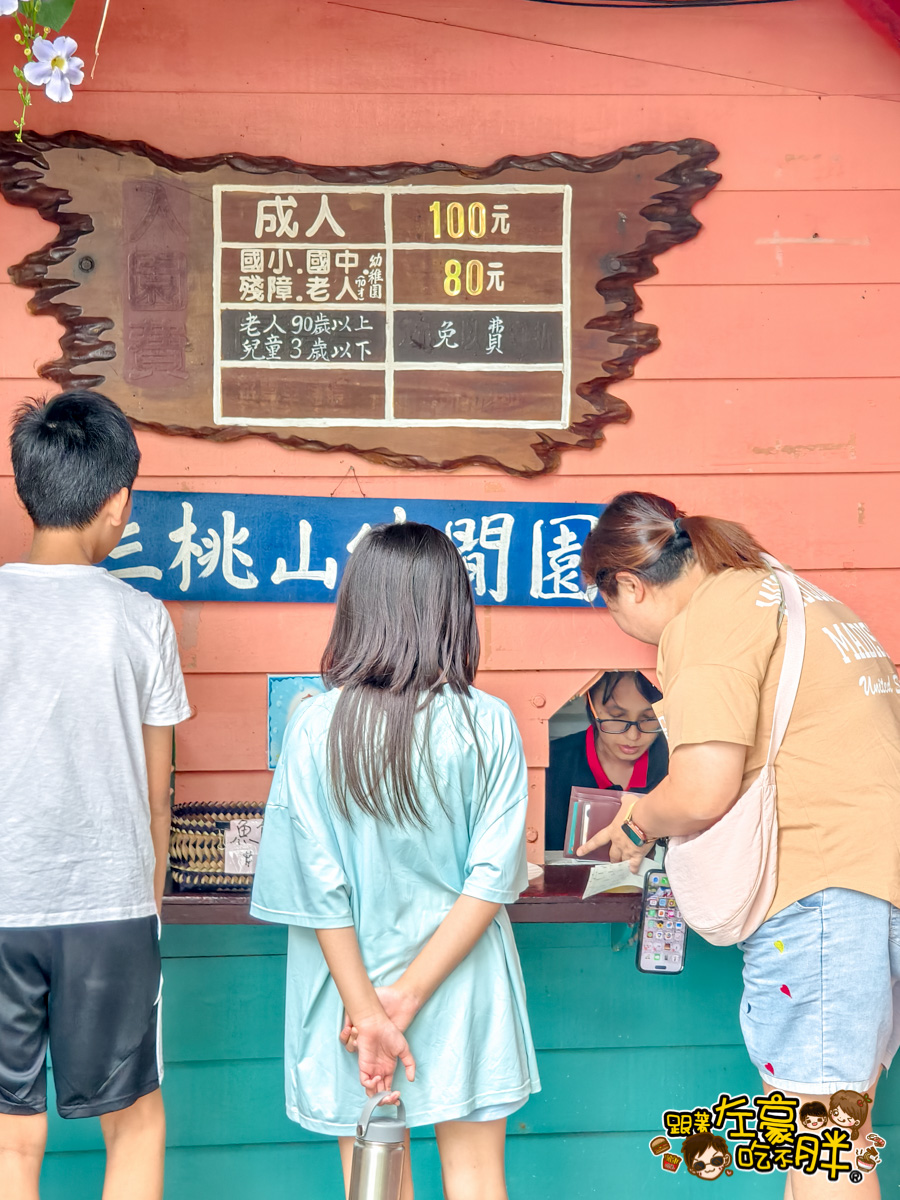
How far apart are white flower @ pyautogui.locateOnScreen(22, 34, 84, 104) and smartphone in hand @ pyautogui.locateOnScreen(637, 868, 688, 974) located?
193cm

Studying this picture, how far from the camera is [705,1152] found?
2416mm

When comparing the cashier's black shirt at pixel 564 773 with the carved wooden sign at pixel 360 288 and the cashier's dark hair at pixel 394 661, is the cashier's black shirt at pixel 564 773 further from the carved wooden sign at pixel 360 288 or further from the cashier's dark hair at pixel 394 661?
the cashier's dark hair at pixel 394 661

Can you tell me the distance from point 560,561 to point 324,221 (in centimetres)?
103

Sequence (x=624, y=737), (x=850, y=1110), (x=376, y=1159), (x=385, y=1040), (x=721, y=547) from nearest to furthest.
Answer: (x=376, y=1159)
(x=385, y=1040)
(x=850, y=1110)
(x=721, y=547)
(x=624, y=737)

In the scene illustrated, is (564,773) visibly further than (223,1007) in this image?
Yes

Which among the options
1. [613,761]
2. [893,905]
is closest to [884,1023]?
[893,905]

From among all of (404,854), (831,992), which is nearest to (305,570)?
(404,854)

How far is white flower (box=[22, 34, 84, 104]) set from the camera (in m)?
1.73

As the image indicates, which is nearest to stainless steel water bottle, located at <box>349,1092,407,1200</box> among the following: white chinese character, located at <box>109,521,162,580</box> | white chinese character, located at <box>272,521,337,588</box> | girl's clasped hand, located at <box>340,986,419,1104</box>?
girl's clasped hand, located at <box>340,986,419,1104</box>

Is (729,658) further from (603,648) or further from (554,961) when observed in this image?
(554,961)

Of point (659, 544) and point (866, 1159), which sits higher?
point (659, 544)

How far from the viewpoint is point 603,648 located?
2.77 meters

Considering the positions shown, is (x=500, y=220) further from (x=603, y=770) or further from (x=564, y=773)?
(x=564, y=773)

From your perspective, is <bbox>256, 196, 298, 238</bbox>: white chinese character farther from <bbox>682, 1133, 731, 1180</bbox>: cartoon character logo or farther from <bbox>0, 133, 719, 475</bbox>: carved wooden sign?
<bbox>682, 1133, 731, 1180</bbox>: cartoon character logo
